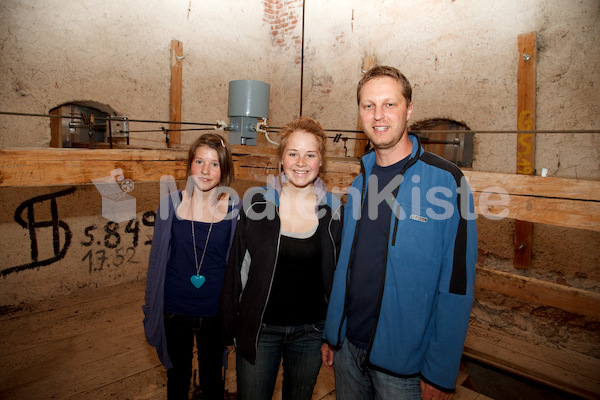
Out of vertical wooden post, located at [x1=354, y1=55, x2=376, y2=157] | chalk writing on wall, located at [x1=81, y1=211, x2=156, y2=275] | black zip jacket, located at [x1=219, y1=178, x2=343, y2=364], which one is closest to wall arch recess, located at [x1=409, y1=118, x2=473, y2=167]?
vertical wooden post, located at [x1=354, y1=55, x2=376, y2=157]

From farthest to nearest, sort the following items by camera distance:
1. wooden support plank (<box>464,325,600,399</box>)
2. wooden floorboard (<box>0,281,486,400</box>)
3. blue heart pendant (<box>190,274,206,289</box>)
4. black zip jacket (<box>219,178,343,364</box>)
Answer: wooden support plank (<box>464,325,600,399</box>) → wooden floorboard (<box>0,281,486,400</box>) → blue heart pendant (<box>190,274,206,289</box>) → black zip jacket (<box>219,178,343,364</box>)

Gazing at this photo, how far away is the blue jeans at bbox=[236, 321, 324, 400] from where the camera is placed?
5.77 ft

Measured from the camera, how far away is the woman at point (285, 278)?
5.72 ft

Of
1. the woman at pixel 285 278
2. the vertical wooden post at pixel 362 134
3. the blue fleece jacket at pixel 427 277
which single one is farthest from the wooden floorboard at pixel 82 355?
the vertical wooden post at pixel 362 134

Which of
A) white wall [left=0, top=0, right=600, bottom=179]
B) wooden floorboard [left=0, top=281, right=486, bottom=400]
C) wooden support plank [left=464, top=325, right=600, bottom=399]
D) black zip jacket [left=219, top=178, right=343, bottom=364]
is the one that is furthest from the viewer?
white wall [left=0, top=0, right=600, bottom=179]

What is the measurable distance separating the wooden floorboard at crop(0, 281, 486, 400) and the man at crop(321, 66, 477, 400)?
1784mm

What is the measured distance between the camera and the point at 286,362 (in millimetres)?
1841

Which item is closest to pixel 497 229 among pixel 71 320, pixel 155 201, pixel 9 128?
pixel 155 201

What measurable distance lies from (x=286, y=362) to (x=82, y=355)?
263 centimetres

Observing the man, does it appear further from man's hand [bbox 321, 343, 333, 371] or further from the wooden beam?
the wooden beam

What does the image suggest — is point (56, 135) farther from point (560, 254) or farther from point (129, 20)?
point (560, 254)

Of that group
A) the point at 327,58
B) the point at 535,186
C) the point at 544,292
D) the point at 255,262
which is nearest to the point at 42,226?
the point at 255,262

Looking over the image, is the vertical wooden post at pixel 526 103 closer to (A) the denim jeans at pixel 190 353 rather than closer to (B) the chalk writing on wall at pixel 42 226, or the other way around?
(A) the denim jeans at pixel 190 353

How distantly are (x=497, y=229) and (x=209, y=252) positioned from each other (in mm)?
3633
